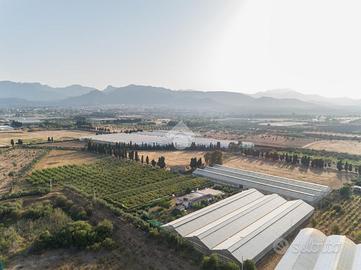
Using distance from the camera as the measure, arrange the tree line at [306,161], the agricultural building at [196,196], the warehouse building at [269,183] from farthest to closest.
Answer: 1. the tree line at [306,161]
2. the warehouse building at [269,183]
3. the agricultural building at [196,196]

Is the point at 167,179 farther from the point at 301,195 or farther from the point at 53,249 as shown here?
the point at 53,249

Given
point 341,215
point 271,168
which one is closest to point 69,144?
point 271,168

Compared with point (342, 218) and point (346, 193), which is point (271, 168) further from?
point (342, 218)

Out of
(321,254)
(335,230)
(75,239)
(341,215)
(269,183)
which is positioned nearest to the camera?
(321,254)

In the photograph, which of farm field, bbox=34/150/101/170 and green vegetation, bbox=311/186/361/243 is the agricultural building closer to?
green vegetation, bbox=311/186/361/243

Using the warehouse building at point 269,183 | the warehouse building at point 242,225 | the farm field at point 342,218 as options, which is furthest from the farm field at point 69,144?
the farm field at point 342,218

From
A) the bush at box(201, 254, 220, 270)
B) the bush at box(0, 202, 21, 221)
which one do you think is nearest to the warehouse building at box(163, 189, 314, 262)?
the bush at box(201, 254, 220, 270)

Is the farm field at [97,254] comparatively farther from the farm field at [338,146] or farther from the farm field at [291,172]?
the farm field at [338,146]
